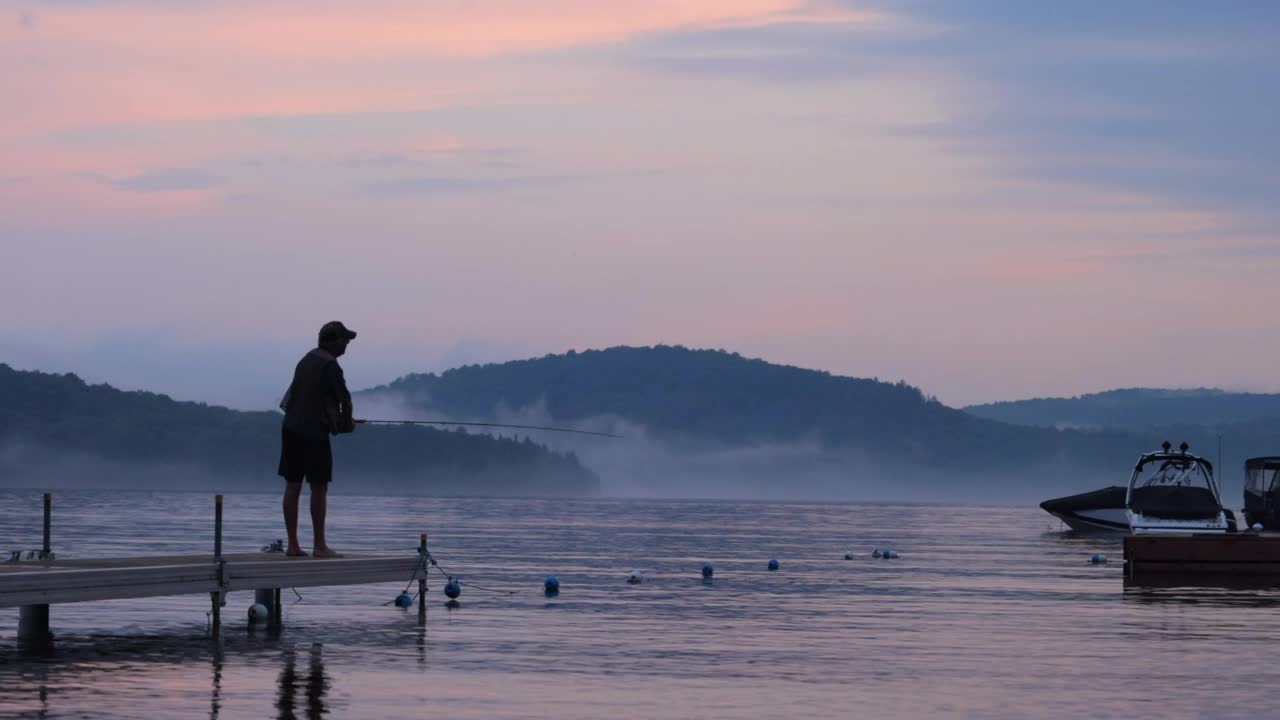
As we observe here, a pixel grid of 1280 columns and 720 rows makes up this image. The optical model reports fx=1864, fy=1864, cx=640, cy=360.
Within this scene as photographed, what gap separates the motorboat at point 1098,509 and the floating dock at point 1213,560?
173ft

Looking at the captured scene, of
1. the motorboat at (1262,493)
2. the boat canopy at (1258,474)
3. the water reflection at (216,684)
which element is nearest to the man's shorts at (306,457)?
the water reflection at (216,684)

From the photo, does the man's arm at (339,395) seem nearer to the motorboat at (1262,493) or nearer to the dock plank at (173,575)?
the dock plank at (173,575)

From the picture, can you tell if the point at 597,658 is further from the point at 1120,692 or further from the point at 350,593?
the point at 350,593

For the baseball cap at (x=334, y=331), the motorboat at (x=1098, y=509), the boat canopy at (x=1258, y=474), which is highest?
the baseball cap at (x=334, y=331)

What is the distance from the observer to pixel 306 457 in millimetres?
22875

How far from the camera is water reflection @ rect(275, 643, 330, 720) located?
15.0m

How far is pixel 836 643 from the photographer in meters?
22.6

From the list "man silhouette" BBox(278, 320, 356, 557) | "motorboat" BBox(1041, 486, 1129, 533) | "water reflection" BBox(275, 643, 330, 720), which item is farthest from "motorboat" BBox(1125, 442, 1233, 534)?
"water reflection" BBox(275, 643, 330, 720)

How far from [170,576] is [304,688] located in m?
5.38

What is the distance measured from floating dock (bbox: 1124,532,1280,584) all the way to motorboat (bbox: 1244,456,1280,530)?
2133cm

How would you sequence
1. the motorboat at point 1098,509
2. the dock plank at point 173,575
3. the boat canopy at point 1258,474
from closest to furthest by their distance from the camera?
the dock plank at point 173,575, the boat canopy at point 1258,474, the motorboat at point 1098,509

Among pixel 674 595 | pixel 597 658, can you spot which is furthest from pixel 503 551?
pixel 597 658

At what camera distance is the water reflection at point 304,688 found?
15.0 m

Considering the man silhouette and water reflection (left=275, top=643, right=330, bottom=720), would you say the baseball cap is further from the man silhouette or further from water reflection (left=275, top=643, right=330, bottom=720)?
water reflection (left=275, top=643, right=330, bottom=720)
